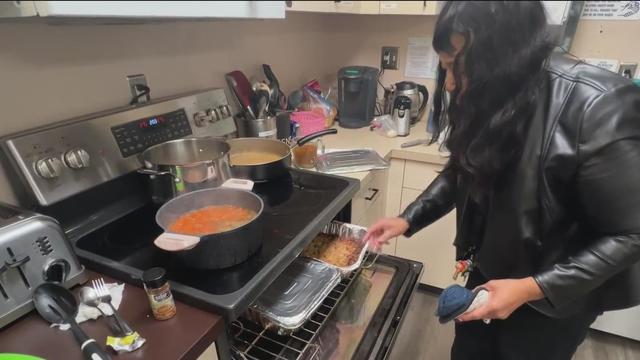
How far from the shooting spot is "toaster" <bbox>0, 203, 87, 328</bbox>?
2.02ft

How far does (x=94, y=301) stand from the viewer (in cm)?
67

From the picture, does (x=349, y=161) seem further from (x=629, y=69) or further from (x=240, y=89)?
(x=629, y=69)

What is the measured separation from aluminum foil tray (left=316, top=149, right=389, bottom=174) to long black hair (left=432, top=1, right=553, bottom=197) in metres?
0.73

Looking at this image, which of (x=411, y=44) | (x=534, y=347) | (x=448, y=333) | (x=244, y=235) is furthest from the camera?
(x=411, y=44)

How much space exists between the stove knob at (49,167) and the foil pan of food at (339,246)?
24.7 inches

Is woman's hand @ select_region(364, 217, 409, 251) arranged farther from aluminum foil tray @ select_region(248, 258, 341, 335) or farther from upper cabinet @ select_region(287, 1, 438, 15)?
upper cabinet @ select_region(287, 1, 438, 15)

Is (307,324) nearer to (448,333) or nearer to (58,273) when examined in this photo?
(58,273)

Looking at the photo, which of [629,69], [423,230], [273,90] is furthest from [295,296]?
[629,69]

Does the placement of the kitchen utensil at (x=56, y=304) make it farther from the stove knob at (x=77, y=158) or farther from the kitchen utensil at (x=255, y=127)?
the kitchen utensil at (x=255, y=127)

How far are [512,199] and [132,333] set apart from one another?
0.69m

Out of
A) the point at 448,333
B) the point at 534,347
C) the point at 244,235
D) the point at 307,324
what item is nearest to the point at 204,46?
the point at 244,235

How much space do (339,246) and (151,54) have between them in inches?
31.8

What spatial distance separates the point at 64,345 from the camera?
595 millimetres

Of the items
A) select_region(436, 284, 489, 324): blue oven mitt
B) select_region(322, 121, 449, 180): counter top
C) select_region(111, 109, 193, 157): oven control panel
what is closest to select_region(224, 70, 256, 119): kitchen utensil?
select_region(111, 109, 193, 157): oven control panel
